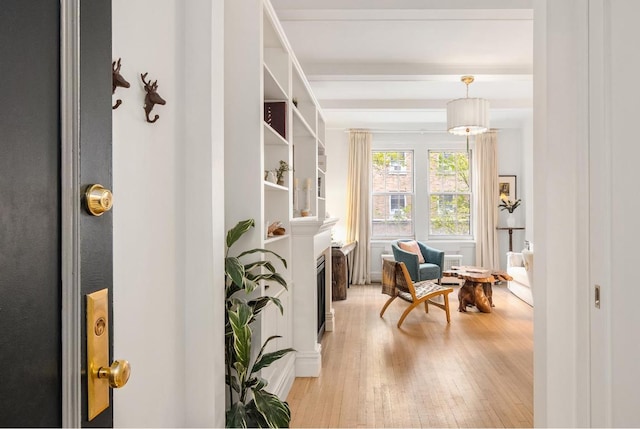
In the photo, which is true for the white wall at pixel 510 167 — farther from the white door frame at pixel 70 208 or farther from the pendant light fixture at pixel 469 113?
the white door frame at pixel 70 208

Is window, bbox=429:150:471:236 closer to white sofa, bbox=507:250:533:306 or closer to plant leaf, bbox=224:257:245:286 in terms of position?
white sofa, bbox=507:250:533:306

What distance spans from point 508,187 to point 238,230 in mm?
7137

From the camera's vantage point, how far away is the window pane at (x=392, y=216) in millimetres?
8203

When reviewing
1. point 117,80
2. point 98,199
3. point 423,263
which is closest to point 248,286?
point 117,80

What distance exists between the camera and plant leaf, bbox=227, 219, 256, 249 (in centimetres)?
197

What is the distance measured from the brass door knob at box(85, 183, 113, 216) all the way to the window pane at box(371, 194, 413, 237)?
7.54 meters

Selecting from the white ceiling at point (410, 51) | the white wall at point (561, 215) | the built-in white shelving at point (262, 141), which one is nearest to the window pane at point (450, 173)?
the white ceiling at point (410, 51)

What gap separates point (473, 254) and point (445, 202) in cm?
107

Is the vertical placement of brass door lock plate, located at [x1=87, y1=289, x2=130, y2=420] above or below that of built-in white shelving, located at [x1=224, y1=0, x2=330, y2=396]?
below

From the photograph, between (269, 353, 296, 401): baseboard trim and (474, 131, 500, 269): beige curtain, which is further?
(474, 131, 500, 269): beige curtain

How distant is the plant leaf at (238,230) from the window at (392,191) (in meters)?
6.29

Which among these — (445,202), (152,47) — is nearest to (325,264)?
(152,47)

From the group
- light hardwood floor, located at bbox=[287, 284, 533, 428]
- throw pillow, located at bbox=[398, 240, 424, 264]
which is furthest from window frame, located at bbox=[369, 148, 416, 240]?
light hardwood floor, located at bbox=[287, 284, 533, 428]

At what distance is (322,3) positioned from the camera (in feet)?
11.2
